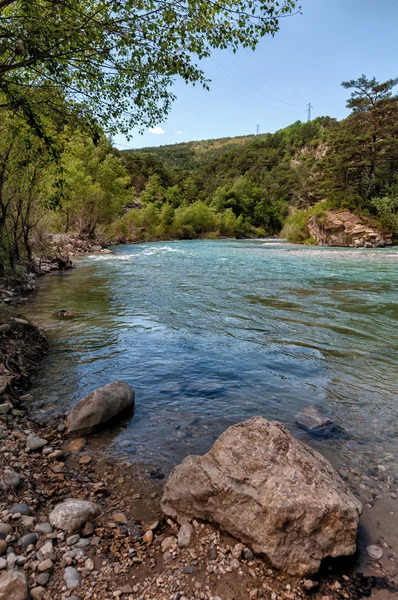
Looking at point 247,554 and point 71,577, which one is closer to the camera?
point 71,577

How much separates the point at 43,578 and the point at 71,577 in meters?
0.18

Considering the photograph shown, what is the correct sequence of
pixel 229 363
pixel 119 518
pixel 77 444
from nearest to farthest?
pixel 119 518, pixel 77 444, pixel 229 363

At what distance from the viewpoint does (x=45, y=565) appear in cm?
240

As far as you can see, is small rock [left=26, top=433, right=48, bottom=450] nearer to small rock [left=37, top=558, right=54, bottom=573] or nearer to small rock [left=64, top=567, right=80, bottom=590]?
small rock [left=37, top=558, right=54, bottom=573]

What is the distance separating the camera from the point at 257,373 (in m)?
6.26

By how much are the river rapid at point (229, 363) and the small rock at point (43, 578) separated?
5.05 feet

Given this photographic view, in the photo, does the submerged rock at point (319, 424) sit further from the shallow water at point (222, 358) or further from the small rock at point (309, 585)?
the small rock at point (309, 585)

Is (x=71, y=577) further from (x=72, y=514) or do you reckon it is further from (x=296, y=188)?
(x=296, y=188)

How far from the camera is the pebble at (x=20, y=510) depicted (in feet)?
9.34

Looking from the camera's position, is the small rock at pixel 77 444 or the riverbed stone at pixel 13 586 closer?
the riverbed stone at pixel 13 586

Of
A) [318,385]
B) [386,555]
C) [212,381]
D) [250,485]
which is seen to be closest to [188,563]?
[250,485]

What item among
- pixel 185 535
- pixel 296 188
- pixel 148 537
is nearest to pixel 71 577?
pixel 148 537

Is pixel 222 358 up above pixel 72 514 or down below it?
below

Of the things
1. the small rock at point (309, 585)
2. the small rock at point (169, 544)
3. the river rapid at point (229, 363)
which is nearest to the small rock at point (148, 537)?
the small rock at point (169, 544)
